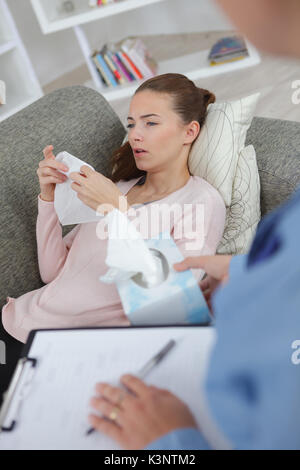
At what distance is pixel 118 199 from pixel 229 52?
9.04 feet

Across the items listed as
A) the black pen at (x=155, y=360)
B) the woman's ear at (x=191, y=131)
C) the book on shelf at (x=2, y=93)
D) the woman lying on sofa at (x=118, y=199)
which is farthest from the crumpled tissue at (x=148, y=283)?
the book on shelf at (x=2, y=93)

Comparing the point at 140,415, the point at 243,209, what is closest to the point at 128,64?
the point at 243,209

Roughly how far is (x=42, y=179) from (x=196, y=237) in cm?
43

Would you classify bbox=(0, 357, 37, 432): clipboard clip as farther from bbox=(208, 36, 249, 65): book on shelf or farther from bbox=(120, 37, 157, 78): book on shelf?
bbox=(208, 36, 249, 65): book on shelf

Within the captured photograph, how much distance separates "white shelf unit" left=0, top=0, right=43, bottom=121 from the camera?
11.1 ft

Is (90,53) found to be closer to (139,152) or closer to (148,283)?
(139,152)

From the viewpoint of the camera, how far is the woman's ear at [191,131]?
4.66ft

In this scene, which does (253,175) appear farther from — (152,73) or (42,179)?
(152,73)

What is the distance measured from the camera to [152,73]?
11.6 ft

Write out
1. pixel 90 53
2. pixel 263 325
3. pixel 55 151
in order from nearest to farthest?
1. pixel 263 325
2. pixel 55 151
3. pixel 90 53

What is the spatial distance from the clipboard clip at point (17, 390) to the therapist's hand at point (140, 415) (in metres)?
0.13

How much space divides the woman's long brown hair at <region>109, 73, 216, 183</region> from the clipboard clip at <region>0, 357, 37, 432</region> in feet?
2.82

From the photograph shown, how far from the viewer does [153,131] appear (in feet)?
4.46
